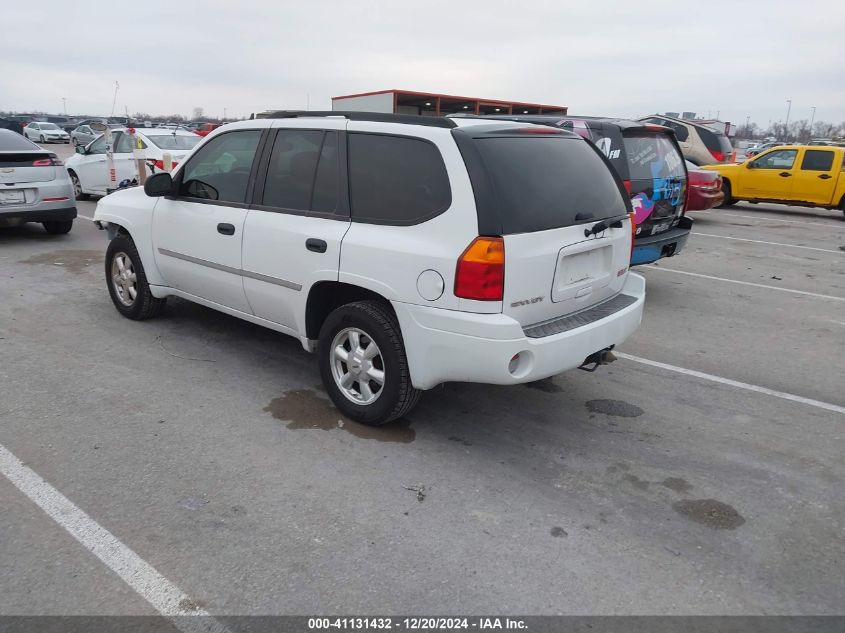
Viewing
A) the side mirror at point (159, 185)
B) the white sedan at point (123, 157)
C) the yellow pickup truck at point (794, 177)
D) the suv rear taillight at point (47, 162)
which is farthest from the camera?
the yellow pickup truck at point (794, 177)

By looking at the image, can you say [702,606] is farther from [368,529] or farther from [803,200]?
[803,200]

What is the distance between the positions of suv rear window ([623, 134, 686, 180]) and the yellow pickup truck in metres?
9.60

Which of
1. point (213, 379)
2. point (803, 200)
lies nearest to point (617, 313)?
point (213, 379)

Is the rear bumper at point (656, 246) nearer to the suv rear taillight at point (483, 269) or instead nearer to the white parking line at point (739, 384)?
the white parking line at point (739, 384)

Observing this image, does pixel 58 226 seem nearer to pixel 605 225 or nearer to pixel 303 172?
pixel 303 172

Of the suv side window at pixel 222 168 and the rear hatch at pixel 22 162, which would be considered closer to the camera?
the suv side window at pixel 222 168

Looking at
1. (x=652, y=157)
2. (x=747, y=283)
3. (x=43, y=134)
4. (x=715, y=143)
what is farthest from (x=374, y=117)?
(x=43, y=134)

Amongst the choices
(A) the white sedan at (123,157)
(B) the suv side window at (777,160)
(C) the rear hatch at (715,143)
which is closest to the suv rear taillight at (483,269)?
(A) the white sedan at (123,157)

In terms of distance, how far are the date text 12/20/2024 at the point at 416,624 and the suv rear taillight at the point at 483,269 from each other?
5.06ft

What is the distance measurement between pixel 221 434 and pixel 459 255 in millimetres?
1809

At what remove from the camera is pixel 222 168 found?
16.0 ft

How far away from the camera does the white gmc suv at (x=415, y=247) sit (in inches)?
137

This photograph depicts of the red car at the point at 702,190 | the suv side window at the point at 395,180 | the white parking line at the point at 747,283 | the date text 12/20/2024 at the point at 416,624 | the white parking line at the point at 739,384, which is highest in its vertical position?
the suv side window at the point at 395,180

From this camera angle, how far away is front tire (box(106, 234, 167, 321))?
5.71 m
